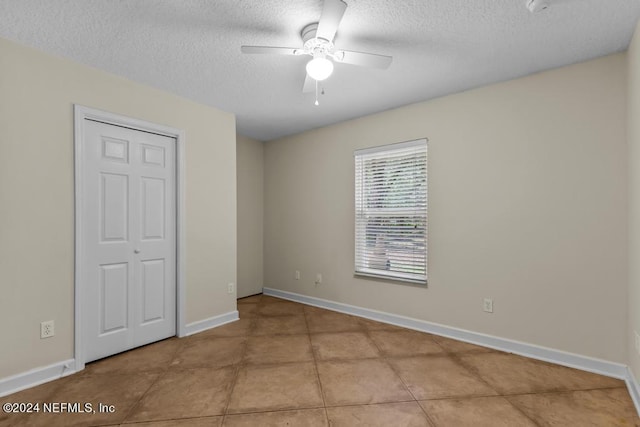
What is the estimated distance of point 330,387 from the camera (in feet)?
7.39

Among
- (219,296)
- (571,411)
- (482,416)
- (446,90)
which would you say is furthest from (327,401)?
(446,90)

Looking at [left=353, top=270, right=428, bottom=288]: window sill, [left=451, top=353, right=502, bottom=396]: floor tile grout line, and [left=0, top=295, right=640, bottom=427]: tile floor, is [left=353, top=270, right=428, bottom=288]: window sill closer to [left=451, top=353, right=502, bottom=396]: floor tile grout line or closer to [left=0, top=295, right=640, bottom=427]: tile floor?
[left=0, top=295, right=640, bottom=427]: tile floor

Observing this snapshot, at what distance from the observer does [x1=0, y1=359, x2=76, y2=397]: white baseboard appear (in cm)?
216

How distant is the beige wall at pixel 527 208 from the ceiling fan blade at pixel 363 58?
1401 millimetres

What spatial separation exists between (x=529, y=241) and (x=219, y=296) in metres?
3.21

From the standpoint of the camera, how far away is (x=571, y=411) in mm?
1959

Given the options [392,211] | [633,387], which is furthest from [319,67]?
[633,387]

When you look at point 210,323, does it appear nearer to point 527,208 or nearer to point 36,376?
point 36,376

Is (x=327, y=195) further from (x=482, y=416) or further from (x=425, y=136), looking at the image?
(x=482, y=416)

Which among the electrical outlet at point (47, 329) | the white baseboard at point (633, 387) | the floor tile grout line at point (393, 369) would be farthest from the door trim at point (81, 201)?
the white baseboard at point (633, 387)

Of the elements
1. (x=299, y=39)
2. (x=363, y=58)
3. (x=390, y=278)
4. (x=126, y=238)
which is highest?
(x=299, y=39)

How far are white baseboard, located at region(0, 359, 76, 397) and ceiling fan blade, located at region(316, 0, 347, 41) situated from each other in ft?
9.99

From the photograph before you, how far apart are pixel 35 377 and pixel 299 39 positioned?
3103mm

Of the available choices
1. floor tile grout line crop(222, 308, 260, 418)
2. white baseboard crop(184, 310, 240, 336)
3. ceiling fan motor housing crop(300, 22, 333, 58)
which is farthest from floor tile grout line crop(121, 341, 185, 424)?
ceiling fan motor housing crop(300, 22, 333, 58)
